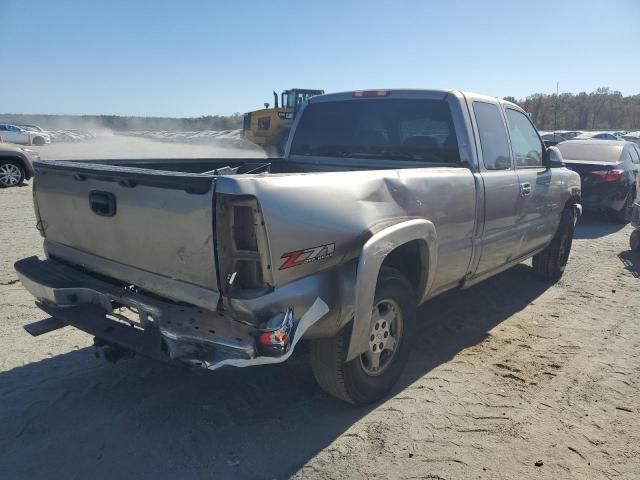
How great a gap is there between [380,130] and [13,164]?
37.7 ft

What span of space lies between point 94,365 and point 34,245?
3784 mm

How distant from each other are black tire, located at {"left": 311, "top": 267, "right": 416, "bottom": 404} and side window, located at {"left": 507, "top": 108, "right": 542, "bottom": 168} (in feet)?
7.45

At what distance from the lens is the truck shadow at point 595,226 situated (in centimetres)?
938

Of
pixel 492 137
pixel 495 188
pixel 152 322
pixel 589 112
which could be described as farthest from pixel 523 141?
pixel 589 112

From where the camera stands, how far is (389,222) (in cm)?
306

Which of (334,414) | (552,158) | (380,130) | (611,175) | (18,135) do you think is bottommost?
(334,414)

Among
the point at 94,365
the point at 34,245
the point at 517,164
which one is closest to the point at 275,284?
the point at 94,365

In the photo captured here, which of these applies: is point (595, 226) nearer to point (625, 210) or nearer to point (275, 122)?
point (625, 210)

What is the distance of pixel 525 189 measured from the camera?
4.75 metres

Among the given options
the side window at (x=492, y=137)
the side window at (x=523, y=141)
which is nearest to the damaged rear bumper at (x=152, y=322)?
the side window at (x=492, y=137)

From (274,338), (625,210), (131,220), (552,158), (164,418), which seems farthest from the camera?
(625,210)

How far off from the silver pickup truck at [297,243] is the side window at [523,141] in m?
0.31

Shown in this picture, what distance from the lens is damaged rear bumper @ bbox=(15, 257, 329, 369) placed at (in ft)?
7.93

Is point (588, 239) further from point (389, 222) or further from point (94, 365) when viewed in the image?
point (94, 365)
